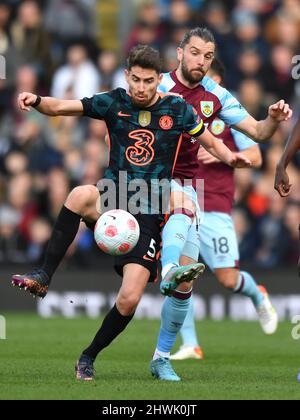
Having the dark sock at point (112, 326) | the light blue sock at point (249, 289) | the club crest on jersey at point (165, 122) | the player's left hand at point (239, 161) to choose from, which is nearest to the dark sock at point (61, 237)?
the dark sock at point (112, 326)

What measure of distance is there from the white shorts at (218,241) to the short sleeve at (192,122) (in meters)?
3.04

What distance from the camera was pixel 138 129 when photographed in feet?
26.9

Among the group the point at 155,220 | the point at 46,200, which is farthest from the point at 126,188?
→ the point at 46,200

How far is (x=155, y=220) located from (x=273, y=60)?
28.7ft

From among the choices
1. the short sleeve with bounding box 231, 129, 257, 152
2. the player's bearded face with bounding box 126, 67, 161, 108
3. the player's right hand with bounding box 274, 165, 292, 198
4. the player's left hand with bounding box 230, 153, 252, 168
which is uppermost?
the short sleeve with bounding box 231, 129, 257, 152

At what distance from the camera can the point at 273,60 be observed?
16.6m

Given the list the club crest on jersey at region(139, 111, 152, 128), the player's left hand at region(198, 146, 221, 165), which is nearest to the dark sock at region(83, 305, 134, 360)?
the club crest on jersey at region(139, 111, 152, 128)

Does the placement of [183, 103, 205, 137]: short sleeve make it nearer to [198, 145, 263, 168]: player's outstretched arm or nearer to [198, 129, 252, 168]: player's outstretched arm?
[198, 129, 252, 168]: player's outstretched arm

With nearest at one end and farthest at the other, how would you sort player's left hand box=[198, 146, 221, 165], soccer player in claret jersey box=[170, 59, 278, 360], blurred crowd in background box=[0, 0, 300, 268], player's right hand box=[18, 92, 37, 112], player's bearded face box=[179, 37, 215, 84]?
player's right hand box=[18, 92, 37, 112] → player's bearded face box=[179, 37, 215, 84] → player's left hand box=[198, 146, 221, 165] → soccer player in claret jersey box=[170, 59, 278, 360] → blurred crowd in background box=[0, 0, 300, 268]

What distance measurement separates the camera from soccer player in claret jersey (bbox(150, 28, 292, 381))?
831 centimetres
